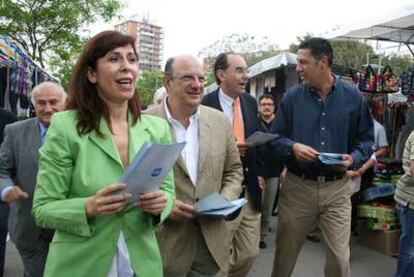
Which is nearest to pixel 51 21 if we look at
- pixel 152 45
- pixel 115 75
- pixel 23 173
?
pixel 23 173

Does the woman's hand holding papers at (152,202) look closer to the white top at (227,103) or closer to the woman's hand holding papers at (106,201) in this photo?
the woman's hand holding papers at (106,201)

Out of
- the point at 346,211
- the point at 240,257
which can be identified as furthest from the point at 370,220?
the point at 240,257

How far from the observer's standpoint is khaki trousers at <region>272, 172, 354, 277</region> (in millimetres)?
3615

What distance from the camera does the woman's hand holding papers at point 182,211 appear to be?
8.45 ft

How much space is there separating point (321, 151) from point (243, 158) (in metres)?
0.63

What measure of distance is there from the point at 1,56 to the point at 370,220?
16.4 ft

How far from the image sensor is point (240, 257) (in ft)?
11.8

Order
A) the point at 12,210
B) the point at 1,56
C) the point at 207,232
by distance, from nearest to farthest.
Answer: the point at 207,232 < the point at 12,210 < the point at 1,56

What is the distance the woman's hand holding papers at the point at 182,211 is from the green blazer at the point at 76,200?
0.62m

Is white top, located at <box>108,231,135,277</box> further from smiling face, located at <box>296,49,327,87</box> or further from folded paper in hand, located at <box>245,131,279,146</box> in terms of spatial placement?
smiling face, located at <box>296,49,327,87</box>

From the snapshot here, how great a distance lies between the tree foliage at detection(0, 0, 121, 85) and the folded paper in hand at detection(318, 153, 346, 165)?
10.7 meters

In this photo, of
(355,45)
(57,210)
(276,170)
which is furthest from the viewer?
(355,45)

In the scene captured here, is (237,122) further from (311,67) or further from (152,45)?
(152,45)

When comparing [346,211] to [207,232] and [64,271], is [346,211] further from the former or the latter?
[64,271]
